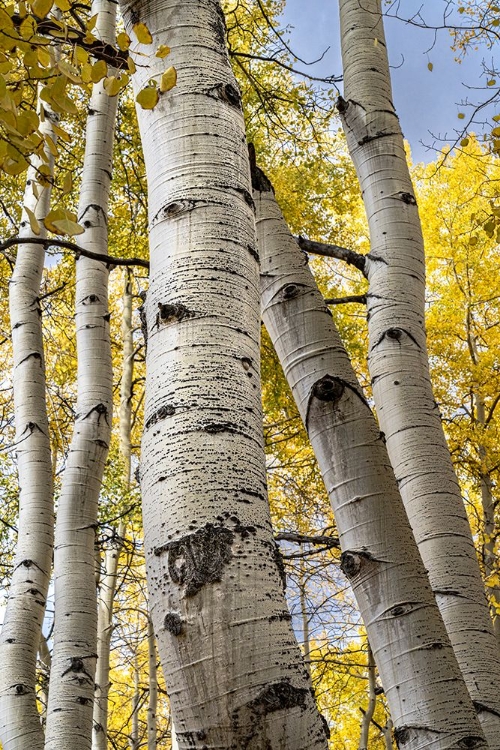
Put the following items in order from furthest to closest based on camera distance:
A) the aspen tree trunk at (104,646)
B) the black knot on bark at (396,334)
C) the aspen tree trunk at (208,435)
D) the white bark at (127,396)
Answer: the white bark at (127,396) < the aspen tree trunk at (104,646) < the black knot on bark at (396,334) < the aspen tree trunk at (208,435)

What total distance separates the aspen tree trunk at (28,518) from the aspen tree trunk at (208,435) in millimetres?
1160

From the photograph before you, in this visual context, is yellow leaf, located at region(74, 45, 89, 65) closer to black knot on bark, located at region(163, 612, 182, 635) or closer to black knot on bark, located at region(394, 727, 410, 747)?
black knot on bark, located at region(163, 612, 182, 635)

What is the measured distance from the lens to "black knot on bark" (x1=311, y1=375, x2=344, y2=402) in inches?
82.0

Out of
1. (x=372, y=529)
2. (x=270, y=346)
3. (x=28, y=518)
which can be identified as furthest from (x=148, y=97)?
(x=270, y=346)

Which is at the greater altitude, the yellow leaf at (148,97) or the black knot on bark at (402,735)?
the yellow leaf at (148,97)

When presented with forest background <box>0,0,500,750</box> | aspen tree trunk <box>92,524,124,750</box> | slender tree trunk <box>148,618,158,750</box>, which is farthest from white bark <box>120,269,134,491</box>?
slender tree trunk <box>148,618,158,750</box>

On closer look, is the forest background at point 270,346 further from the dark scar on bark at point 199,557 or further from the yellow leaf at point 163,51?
the dark scar on bark at point 199,557

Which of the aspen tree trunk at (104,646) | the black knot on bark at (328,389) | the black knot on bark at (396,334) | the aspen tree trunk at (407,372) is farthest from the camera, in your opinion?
the aspen tree trunk at (104,646)

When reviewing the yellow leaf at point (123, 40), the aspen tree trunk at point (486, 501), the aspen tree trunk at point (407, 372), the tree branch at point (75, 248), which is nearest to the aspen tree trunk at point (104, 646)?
the aspen tree trunk at point (486, 501)

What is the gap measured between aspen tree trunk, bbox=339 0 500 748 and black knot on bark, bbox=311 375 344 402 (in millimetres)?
A: 532

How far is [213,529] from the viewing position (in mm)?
987

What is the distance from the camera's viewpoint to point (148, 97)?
1.45 m

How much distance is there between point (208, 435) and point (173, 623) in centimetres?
28

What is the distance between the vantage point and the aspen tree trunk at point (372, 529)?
1.76 meters
